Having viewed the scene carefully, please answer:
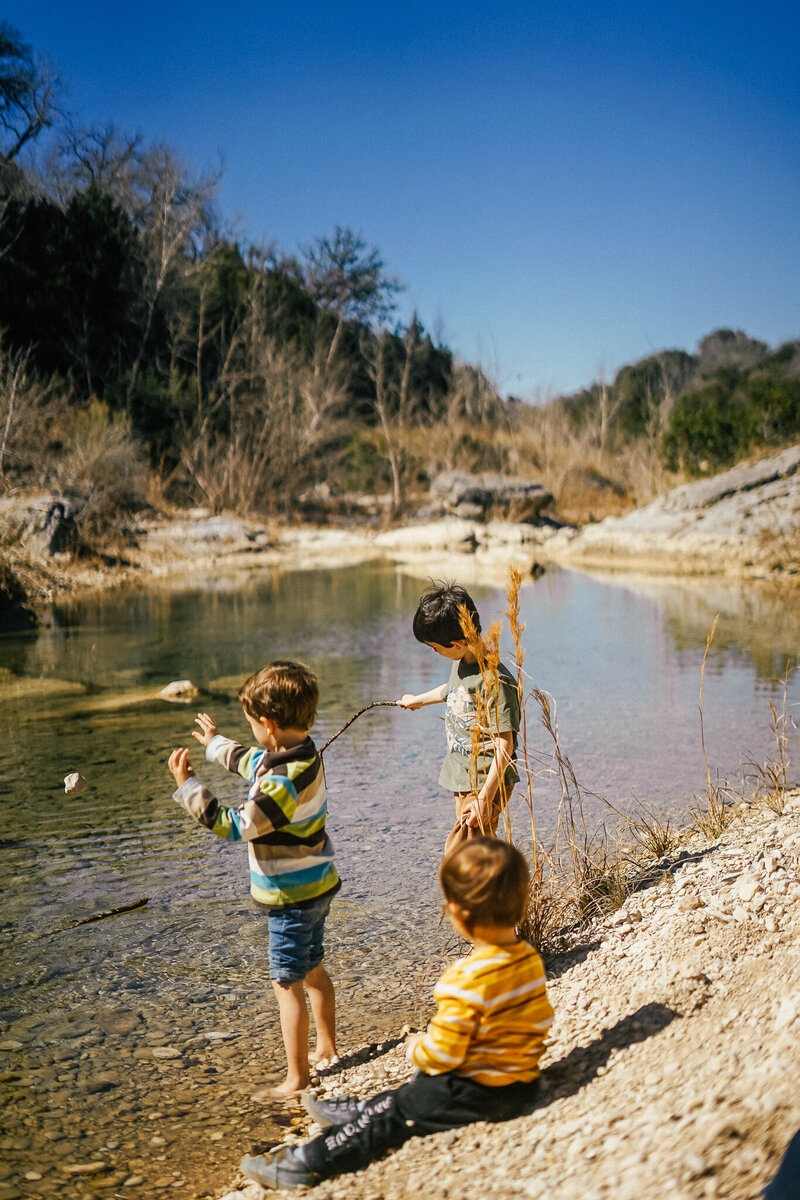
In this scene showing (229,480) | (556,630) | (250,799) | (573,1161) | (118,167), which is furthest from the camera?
(118,167)

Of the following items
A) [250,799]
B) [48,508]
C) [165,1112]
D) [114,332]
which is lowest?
[165,1112]

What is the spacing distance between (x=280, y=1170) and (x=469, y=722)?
1556mm

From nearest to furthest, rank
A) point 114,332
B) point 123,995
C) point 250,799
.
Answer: point 250,799, point 123,995, point 114,332

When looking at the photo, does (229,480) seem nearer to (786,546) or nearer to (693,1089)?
(786,546)

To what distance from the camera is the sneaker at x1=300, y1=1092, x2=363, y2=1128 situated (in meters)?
2.41

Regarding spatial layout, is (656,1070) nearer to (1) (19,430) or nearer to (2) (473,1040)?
(2) (473,1040)

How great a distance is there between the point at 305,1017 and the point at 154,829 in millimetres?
2907

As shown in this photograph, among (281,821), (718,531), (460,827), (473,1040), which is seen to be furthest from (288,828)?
(718,531)

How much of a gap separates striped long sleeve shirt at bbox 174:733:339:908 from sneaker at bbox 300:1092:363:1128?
0.52 m

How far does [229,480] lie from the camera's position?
1062 inches

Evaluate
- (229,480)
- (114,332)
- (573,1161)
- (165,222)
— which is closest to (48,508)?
(229,480)

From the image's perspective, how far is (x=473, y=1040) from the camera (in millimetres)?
2277

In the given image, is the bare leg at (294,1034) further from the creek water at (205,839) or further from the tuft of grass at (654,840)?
the tuft of grass at (654,840)

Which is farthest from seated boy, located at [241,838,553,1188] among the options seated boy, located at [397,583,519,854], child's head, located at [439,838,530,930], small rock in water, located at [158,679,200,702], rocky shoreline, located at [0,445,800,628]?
rocky shoreline, located at [0,445,800,628]
